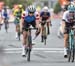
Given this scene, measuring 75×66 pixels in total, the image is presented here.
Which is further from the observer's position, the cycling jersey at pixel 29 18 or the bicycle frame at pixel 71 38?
the cycling jersey at pixel 29 18

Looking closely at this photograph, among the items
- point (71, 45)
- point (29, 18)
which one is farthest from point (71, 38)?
point (29, 18)

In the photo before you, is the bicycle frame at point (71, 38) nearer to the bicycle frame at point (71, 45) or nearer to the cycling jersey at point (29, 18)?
the bicycle frame at point (71, 45)

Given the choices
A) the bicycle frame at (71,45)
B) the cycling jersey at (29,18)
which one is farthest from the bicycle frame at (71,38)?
the cycling jersey at (29,18)

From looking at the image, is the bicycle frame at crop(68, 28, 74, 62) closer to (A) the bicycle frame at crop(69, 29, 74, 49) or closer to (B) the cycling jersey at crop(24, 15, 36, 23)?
(A) the bicycle frame at crop(69, 29, 74, 49)

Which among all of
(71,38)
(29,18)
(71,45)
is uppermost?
(29,18)

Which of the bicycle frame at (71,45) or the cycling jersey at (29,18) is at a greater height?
the cycling jersey at (29,18)

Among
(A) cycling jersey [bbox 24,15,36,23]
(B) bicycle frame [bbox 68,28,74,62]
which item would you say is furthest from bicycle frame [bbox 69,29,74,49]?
(A) cycling jersey [bbox 24,15,36,23]

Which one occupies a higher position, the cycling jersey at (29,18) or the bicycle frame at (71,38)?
the cycling jersey at (29,18)

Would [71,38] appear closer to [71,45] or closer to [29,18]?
[71,45]

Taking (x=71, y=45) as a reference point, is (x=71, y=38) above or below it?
above

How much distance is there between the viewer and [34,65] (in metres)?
10.3

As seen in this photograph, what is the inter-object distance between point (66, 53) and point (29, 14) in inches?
68.3

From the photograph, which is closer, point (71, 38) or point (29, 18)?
point (71, 38)

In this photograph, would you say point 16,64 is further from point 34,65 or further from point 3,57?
point 3,57
